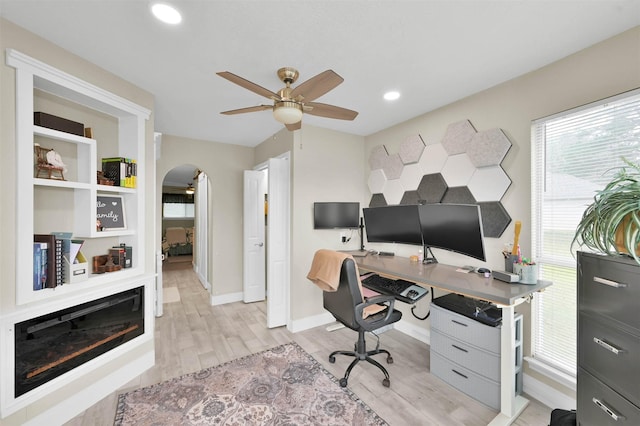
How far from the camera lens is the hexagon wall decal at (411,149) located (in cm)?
296

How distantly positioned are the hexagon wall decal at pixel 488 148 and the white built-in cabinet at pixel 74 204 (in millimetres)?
3015

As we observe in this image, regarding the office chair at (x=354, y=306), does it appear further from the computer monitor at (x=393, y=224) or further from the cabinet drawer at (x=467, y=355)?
the computer monitor at (x=393, y=224)

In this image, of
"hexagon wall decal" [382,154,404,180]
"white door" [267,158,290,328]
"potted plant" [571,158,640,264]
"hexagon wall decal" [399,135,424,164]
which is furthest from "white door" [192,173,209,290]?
"potted plant" [571,158,640,264]

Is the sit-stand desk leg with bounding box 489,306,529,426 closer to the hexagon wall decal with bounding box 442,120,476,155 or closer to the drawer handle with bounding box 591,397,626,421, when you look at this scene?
the drawer handle with bounding box 591,397,626,421

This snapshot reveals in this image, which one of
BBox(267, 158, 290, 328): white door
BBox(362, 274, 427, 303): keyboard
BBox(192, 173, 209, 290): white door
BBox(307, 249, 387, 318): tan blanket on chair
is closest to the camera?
BBox(307, 249, 387, 318): tan blanket on chair

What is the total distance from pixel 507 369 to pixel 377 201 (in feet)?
7.23

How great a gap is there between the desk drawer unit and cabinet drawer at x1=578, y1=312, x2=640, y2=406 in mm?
533

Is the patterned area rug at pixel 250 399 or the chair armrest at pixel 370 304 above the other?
the chair armrest at pixel 370 304

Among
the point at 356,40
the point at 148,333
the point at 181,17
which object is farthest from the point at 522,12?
the point at 148,333

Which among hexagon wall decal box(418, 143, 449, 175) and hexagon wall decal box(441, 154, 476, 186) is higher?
hexagon wall decal box(418, 143, 449, 175)

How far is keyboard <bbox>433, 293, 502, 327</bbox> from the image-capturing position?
192cm

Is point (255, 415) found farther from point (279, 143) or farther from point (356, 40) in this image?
point (279, 143)

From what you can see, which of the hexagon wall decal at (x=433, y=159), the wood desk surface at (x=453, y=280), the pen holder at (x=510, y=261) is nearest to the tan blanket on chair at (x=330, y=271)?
the wood desk surface at (x=453, y=280)

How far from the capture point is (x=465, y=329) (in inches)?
79.8
